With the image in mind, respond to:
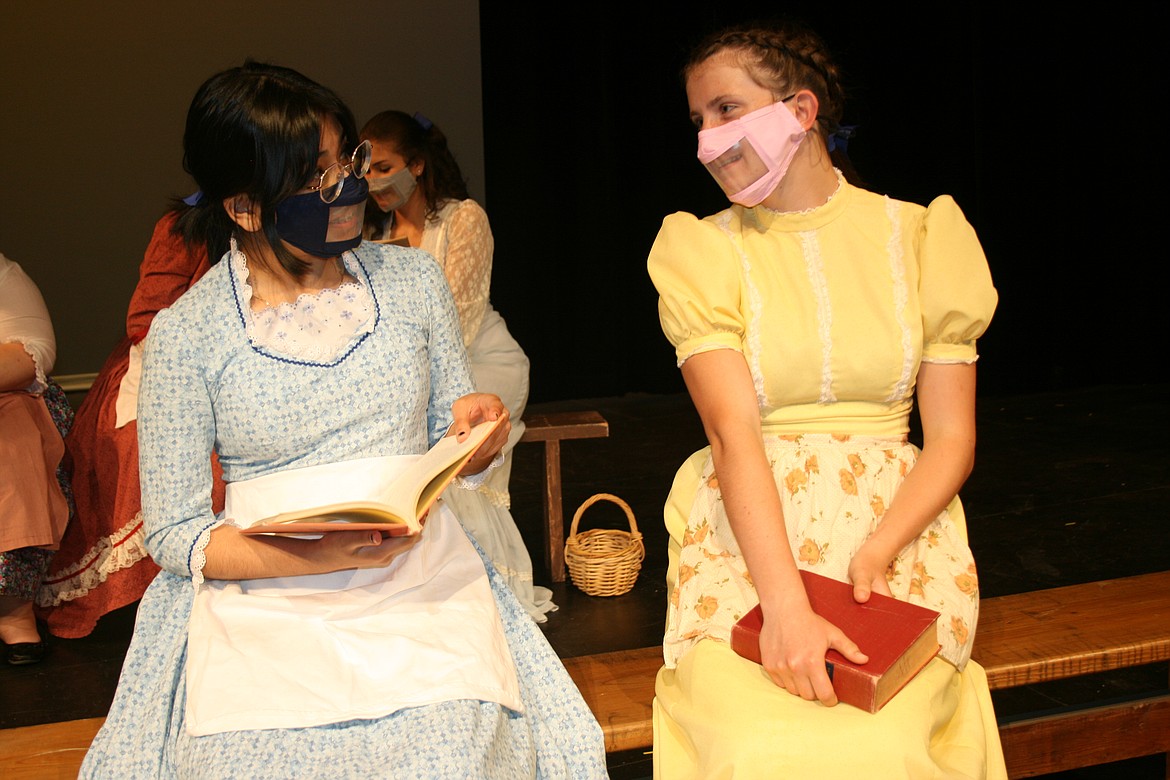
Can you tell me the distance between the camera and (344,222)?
5.65ft

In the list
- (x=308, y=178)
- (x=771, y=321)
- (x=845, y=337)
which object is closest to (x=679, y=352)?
(x=771, y=321)

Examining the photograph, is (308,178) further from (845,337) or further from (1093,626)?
(1093,626)

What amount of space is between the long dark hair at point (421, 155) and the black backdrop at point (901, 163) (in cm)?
253

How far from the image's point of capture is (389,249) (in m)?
1.90

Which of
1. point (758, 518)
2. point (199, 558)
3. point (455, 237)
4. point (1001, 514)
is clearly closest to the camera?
point (199, 558)

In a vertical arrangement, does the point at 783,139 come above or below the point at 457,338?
above

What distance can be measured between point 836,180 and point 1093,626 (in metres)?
1.01

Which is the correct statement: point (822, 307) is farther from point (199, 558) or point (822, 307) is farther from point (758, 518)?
point (199, 558)

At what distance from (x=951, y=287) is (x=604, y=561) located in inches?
75.4

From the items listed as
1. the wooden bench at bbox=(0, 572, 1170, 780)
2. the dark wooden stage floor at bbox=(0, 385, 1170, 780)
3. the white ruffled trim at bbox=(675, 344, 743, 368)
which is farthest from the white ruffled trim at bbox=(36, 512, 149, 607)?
the white ruffled trim at bbox=(675, 344, 743, 368)

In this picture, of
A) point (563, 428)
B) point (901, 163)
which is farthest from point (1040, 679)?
point (901, 163)

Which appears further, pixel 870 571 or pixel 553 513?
pixel 553 513

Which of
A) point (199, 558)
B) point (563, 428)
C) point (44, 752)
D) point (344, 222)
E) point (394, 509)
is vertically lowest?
point (44, 752)

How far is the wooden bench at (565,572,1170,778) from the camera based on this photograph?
6.45 ft
